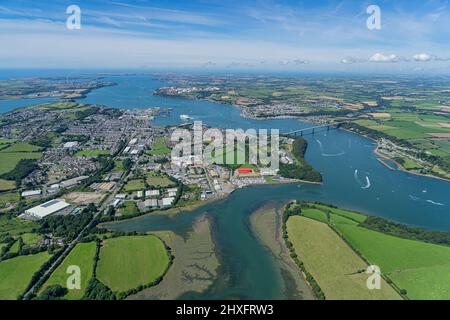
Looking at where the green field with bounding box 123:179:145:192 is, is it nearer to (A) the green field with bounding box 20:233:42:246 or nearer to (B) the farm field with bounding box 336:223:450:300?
(A) the green field with bounding box 20:233:42:246

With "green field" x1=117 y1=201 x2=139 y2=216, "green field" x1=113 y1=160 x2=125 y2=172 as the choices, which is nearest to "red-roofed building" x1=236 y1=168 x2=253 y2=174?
"green field" x1=117 y1=201 x2=139 y2=216

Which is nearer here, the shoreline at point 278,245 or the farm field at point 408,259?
the farm field at point 408,259

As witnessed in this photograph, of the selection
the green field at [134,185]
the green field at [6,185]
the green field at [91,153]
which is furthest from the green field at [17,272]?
the green field at [91,153]

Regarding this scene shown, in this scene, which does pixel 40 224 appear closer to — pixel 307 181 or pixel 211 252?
pixel 211 252

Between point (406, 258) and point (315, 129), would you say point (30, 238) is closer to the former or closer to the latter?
point (406, 258)

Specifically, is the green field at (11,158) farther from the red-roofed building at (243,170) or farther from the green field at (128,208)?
the red-roofed building at (243,170)

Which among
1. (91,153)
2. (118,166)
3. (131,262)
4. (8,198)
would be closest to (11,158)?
(91,153)
